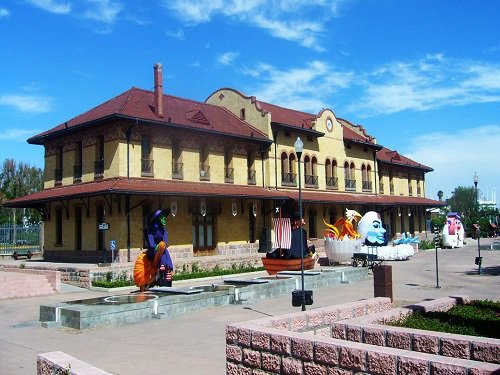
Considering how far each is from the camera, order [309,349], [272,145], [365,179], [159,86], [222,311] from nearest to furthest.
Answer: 1. [309,349]
2. [222,311]
3. [159,86]
4. [272,145]
5. [365,179]

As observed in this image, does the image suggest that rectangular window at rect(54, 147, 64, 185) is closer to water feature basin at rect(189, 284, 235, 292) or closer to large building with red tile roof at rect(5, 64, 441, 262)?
large building with red tile roof at rect(5, 64, 441, 262)

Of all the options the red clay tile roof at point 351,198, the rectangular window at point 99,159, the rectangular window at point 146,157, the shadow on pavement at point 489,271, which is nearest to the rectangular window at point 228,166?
the red clay tile roof at point 351,198

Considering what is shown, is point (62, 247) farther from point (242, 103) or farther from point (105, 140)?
point (242, 103)

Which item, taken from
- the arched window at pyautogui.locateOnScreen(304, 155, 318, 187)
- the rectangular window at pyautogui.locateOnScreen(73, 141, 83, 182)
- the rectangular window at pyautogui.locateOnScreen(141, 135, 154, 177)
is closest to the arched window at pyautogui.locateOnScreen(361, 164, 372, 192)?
the arched window at pyautogui.locateOnScreen(304, 155, 318, 187)

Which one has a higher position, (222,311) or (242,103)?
(242,103)

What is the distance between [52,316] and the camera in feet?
42.4

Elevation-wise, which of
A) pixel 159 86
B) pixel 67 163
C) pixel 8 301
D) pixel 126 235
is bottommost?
pixel 8 301

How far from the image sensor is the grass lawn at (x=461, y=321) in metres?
7.66

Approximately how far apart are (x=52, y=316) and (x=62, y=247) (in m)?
15.5

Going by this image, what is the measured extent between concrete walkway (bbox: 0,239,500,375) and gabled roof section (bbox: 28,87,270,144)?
9.29 meters

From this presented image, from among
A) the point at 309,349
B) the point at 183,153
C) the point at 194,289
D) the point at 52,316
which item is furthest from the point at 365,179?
the point at 309,349

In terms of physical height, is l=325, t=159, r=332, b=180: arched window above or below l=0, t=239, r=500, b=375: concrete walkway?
above

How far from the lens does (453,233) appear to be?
42.1 metres

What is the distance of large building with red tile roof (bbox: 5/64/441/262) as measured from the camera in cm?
2483
